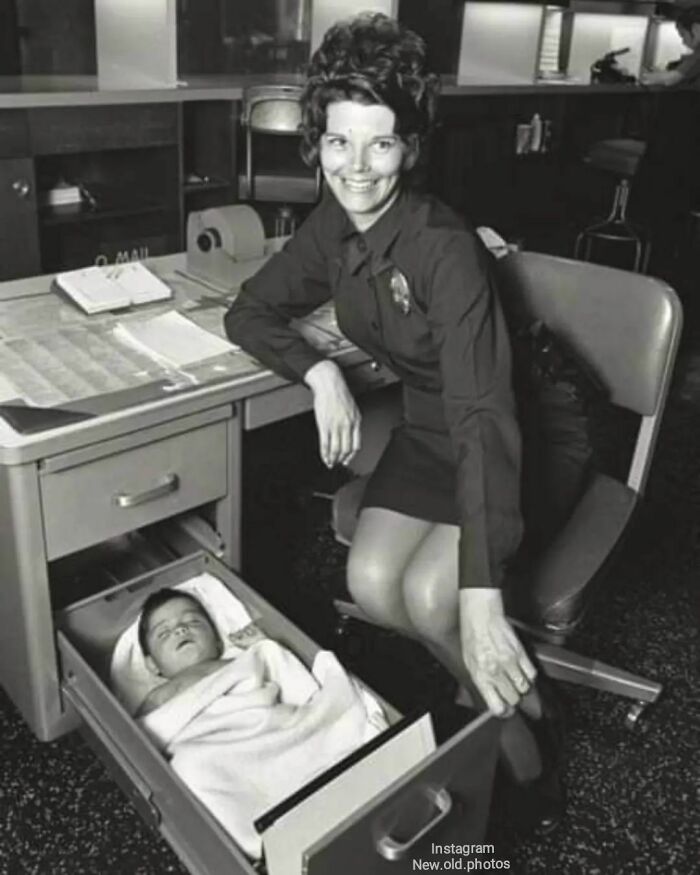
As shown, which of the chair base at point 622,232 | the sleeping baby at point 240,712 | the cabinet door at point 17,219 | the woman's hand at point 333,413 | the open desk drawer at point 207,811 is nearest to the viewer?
the open desk drawer at point 207,811

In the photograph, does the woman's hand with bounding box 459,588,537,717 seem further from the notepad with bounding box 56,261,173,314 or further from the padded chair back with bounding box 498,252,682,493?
the notepad with bounding box 56,261,173,314

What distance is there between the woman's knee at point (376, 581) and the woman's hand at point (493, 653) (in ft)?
0.76

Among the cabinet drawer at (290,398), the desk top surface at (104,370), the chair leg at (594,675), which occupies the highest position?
the desk top surface at (104,370)

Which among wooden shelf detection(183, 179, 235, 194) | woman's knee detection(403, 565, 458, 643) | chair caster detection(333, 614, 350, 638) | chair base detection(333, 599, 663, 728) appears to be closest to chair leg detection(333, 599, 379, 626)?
chair caster detection(333, 614, 350, 638)

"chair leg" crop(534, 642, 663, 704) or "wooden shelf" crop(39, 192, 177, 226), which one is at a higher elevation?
"wooden shelf" crop(39, 192, 177, 226)

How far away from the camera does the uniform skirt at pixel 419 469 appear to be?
1.45 metres

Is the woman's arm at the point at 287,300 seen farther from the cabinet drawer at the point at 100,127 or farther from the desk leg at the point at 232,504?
the cabinet drawer at the point at 100,127

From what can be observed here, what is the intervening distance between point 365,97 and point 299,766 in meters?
0.96

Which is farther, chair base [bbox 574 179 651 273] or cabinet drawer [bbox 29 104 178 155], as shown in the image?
chair base [bbox 574 179 651 273]

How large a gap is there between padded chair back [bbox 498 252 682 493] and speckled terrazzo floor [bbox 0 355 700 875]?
0.48 metres

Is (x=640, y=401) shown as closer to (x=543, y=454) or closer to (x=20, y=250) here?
(x=543, y=454)

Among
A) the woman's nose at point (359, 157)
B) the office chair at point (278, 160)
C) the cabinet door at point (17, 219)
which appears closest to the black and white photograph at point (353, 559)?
the woman's nose at point (359, 157)

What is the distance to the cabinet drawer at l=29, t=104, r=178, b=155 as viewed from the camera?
10.6 feet

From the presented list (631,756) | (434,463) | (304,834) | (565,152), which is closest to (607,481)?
(434,463)
